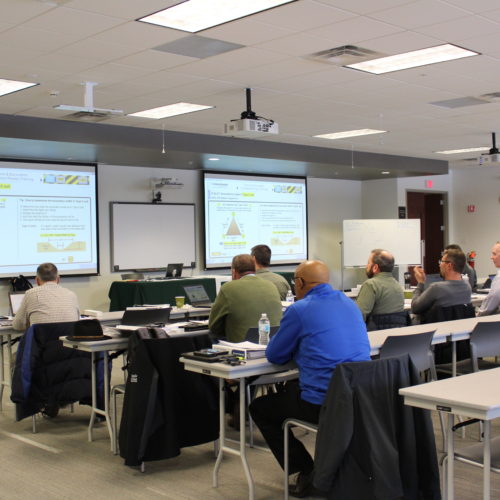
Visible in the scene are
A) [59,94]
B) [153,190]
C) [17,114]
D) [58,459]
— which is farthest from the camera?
[153,190]

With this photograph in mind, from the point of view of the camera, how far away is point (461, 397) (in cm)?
280

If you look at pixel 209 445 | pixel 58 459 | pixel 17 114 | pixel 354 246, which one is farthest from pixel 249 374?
pixel 354 246

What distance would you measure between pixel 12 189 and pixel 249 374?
23.1 ft

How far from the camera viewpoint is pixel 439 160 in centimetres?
1344

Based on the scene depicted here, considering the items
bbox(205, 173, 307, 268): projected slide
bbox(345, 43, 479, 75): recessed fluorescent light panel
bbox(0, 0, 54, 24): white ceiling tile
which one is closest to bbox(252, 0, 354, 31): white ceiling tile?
bbox(345, 43, 479, 75): recessed fluorescent light panel

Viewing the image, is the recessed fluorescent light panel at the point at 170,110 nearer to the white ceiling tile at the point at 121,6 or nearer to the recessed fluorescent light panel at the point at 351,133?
the recessed fluorescent light panel at the point at 351,133

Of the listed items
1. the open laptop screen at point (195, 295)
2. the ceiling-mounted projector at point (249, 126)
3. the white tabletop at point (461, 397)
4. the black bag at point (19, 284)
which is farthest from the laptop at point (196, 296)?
the white tabletop at point (461, 397)

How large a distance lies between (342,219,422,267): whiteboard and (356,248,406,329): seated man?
7.48 metres

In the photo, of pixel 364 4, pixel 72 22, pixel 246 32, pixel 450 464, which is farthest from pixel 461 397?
pixel 72 22

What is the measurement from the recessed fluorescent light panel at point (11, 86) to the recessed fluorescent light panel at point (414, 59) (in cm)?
297

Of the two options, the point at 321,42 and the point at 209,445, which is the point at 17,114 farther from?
the point at 209,445

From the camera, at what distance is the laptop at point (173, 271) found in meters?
10.7

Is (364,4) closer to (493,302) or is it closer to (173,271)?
(493,302)

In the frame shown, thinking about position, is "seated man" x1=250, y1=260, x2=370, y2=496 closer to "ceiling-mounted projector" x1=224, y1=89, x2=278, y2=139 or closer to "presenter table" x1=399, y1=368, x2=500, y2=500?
"presenter table" x1=399, y1=368, x2=500, y2=500
